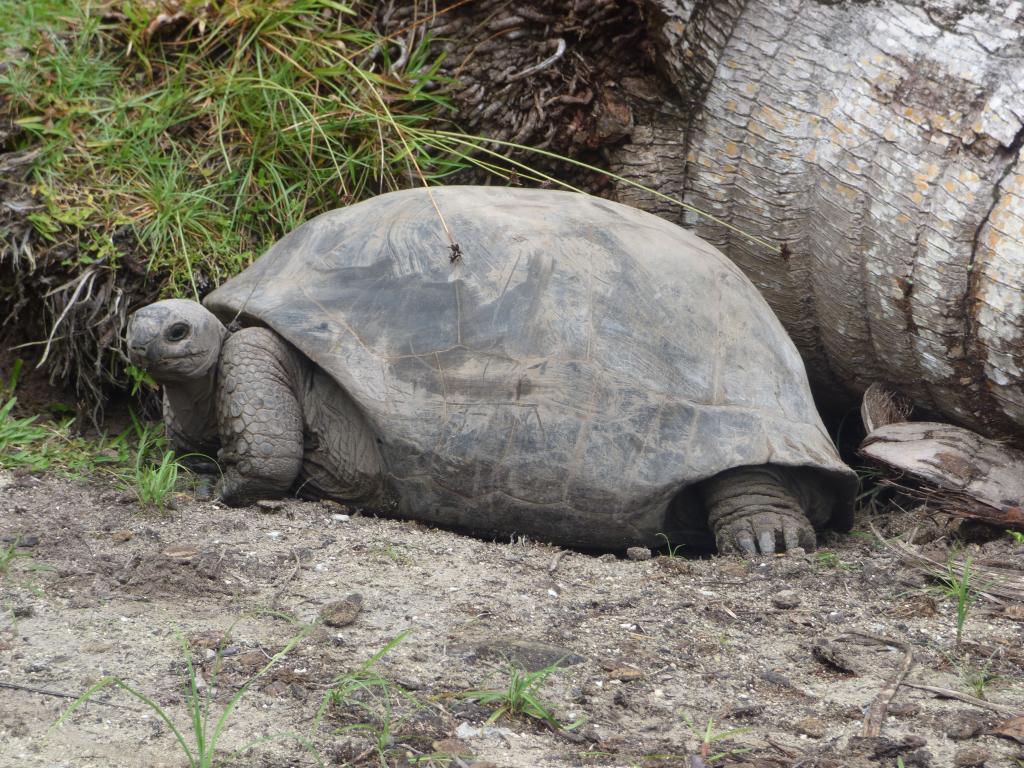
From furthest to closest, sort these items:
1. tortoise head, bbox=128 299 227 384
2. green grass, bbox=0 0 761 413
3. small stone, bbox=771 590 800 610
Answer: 1. green grass, bbox=0 0 761 413
2. tortoise head, bbox=128 299 227 384
3. small stone, bbox=771 590 800 610

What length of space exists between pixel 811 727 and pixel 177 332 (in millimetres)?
2375

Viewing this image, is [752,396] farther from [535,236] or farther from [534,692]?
[534,692]

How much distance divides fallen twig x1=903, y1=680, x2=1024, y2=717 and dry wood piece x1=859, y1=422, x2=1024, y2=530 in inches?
54.7

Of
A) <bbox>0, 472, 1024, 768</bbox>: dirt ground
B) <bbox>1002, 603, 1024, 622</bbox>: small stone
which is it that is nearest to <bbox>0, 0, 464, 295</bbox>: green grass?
<bbox>0, 472, 1024, 768</bbox>: dirt ground

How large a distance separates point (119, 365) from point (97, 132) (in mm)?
983

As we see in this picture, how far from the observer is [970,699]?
225cm

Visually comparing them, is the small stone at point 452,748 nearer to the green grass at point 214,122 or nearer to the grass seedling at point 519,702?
the grass seedling at point 519,702

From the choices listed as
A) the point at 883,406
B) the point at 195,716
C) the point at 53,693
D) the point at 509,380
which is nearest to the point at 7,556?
the point at 53,693

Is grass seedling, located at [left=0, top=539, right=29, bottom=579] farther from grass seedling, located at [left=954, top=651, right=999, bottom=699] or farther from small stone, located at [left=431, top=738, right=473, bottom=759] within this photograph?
grass seedling, located at [left=954, top=651, right=999, bottom=699]

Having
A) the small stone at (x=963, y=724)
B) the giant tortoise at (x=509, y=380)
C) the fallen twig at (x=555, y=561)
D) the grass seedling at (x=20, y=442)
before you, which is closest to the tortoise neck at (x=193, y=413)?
the giant tortoise at (x=509, y=380)

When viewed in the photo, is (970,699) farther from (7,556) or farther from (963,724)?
(7,556)

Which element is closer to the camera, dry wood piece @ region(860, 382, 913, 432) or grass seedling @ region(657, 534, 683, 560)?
grass seedling @ region(657, 534, 683, 560)

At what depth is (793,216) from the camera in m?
4.09

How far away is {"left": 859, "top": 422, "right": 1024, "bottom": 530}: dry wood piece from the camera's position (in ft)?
11.8
